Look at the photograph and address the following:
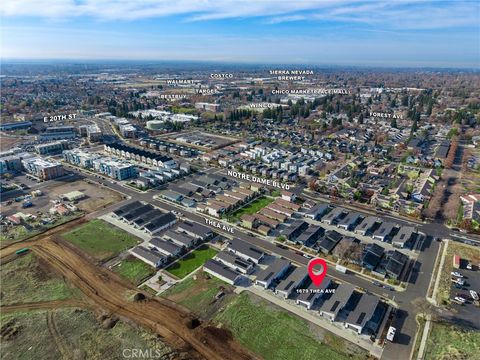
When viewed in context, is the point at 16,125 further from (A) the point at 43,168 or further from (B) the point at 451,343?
(B) the point at 451,343

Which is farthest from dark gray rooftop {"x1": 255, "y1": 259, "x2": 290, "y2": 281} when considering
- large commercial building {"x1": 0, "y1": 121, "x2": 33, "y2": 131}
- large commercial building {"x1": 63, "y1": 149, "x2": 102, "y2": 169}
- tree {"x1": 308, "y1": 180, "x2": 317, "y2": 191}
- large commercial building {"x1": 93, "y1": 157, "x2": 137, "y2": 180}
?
large commercial building {"x1": 0, "y1": 121, "x2": 33, "y2": 131}

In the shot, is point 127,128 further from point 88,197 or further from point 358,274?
point 358,274

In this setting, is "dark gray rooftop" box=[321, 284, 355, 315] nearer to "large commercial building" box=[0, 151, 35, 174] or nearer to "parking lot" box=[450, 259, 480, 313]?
"parking lot" box=[450, 259, 480, 313]

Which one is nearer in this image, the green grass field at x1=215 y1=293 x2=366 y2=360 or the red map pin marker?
the green grass field at x1=215 y1=293 x2=366 y2=360

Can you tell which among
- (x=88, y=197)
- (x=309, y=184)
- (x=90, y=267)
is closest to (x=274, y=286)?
(x=90, y=267)

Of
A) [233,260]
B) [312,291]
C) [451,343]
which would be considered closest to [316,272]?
[312,291]

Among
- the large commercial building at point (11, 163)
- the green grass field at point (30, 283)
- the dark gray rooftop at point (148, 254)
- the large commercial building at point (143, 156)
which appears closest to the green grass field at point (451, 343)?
the dark gray rooftop at point (148, 254)
